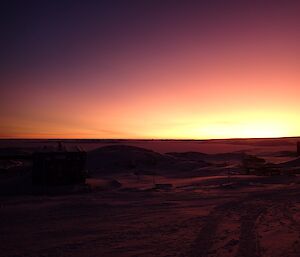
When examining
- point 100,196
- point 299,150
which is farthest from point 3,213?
point 299,150

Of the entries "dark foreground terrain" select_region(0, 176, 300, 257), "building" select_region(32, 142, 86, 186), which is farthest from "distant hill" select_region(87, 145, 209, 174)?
"dark foreground terrain" select_region(0, 176, 300, 257)

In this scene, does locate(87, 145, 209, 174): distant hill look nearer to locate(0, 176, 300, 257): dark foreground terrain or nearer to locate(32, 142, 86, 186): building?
locate(32, 142, 86, 186): building

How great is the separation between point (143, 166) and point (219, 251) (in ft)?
85.9

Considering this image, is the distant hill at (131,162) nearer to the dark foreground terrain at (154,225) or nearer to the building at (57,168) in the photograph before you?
the building at (57,168)

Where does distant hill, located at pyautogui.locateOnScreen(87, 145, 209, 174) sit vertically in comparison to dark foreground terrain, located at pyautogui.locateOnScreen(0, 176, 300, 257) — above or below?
above

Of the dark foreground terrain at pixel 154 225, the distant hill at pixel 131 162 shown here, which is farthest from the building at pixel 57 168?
the distant hill at pixel 131 162

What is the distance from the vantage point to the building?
20969 millimetres

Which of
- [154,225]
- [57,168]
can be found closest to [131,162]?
[57,168]

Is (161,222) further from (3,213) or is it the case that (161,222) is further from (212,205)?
(3,213)

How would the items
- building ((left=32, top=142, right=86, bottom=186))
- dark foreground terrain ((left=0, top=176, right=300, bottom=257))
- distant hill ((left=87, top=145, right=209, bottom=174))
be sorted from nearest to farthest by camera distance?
dark foreground terrain ((left=0, top=176, right=300, bottom=257)) → building ((left=32, top=142, right=86, bottom=186)) → distant hill ((left=87, top=145, right=209, bottom=174))

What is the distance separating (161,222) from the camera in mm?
12031

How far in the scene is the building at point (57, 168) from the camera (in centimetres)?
2097

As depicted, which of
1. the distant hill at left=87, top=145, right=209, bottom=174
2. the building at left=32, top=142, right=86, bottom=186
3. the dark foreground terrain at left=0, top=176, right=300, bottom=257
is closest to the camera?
the dark foreground terrain at left=0, top=176, right=300, bottom=257

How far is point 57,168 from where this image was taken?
21.1 m
